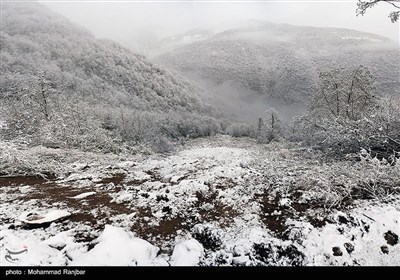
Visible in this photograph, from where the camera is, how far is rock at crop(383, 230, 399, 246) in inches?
153

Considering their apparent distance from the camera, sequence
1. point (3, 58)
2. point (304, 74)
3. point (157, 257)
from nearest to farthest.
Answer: point (157, 257), point (3, 58), point (304, 74)

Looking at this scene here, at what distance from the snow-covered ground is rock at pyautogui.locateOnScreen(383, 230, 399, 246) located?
12mm

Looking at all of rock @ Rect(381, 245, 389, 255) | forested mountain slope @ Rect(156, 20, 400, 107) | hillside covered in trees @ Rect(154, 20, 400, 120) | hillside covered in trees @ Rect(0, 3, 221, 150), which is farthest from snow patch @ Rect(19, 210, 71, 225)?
forested mountain slope @ Rect(156, 20, 400, 107)

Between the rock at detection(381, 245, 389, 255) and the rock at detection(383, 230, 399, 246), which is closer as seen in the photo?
the rock at detection(381, 245, 389, 255)

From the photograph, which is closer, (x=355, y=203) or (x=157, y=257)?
(x=157, y=257)

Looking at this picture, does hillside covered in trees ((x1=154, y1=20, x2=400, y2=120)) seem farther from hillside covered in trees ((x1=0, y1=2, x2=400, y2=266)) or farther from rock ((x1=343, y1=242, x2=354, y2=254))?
rock ((x1=343, y1=242, x2=354, y2=254))

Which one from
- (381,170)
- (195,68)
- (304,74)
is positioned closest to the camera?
(381,170)

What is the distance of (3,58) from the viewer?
153 ft

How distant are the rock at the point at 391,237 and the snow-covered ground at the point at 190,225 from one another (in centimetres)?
1

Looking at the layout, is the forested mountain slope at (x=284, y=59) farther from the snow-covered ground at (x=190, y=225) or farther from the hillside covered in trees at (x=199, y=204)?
the snow-covered ground at (x=190, y=225)

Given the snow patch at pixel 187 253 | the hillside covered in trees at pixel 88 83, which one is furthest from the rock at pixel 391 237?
the hillside covered in trees at pixel 88 83
